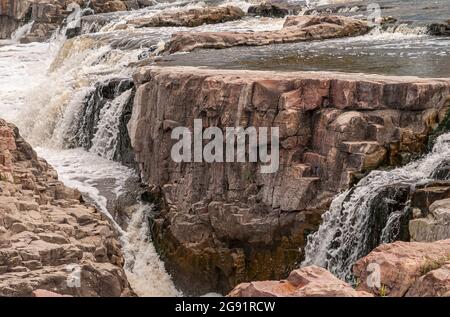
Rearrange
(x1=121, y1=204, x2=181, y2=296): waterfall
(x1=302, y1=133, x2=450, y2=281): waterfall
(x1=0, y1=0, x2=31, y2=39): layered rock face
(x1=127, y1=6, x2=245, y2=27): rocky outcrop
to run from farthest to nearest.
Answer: (x1=0, y1=0, x2=31, y2=39): layered rock face → (x1=127, y1=6, x2=245, y2=27): rocky outcrop → (x1=121, y1=204, x2=181, y2=296): waterfall → (x1=302, y1=133, x2=450, y2=281): waterfall

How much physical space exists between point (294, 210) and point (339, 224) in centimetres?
96

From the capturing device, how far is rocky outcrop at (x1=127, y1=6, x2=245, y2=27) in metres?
28.1

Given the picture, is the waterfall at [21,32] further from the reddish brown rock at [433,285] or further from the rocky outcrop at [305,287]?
the reddish brown rock at [433,285]

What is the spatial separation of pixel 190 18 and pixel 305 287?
2318 cm

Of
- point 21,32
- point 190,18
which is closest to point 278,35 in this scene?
point 190,18

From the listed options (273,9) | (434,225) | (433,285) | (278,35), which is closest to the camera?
(433,285)

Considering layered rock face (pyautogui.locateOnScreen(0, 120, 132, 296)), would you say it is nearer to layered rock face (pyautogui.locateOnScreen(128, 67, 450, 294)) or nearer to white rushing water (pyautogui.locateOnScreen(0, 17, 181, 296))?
white rushing water (pyautogui.locateOnScreen(0, 17, 181, 296))

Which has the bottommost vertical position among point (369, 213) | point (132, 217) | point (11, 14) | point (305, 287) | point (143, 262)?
point (143, 262)

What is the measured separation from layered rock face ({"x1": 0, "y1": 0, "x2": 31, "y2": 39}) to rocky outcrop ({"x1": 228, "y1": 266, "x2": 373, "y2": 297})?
101 feet

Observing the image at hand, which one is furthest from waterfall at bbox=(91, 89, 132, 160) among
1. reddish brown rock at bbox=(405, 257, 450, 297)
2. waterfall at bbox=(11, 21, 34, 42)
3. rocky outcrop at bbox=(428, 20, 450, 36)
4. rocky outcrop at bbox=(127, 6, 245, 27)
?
waterfall at bbox=(11, 21, 34, 42)

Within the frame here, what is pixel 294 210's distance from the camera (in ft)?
40.8

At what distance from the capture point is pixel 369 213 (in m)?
11.4

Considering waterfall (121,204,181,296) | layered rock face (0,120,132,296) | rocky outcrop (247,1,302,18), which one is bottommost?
waterfall (121,204,181,296)

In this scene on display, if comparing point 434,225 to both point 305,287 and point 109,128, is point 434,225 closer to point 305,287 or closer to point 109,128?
point 305,287
